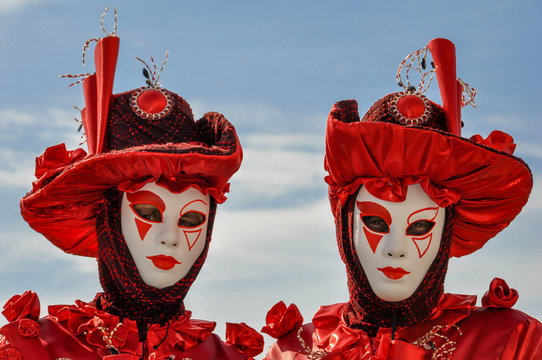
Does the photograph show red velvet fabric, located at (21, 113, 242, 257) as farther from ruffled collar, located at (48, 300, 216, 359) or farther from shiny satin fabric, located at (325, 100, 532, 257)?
shiny satin fabric, located at (325, 100, 532, 257)

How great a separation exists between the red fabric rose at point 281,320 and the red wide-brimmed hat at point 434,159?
75cm

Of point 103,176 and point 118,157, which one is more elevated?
point 118,157

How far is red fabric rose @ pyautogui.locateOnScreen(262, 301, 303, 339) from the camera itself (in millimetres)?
5852

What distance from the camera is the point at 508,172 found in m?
5.38

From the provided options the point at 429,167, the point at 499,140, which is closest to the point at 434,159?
the point at 429,167

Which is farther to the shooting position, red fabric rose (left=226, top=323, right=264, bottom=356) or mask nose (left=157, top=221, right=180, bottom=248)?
red fabric rose (left=226, top=323, right=264, bottom=356)

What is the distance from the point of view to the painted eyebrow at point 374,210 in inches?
212

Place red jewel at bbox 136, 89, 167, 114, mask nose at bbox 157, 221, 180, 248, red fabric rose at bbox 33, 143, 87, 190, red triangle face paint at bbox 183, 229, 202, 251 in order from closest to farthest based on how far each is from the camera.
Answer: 1. mask nose at bbox 157, 221, 180, 248
2. red triangle face paint at bbox 183, 229, 202, 251
3. red fabric rose at bbox 33, 143, 87, 190
4. red jewel at bbox 136, 89, 167, 114

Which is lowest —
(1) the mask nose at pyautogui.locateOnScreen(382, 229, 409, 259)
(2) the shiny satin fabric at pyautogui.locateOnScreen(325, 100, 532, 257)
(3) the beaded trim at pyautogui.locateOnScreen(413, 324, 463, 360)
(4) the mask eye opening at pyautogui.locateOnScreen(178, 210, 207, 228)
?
(3) the beaded trim at pyautogui.locateOnScreen(413, 324, 463, 360)

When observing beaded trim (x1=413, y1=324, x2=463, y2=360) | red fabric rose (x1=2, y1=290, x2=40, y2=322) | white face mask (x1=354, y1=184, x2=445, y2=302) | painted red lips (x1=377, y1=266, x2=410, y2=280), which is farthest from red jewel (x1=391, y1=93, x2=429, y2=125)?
red fabric rose (x1=2, y1=290, x2=40, y2=322)

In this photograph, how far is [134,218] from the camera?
5.58 meters

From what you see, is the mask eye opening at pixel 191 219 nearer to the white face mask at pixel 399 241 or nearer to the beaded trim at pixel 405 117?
the white face mask at pixel 399 241

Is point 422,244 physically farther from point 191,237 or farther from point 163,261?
point 163,261

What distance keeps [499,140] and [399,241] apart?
0.97m
